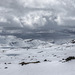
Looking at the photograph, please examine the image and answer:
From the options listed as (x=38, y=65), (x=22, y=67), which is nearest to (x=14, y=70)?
(x=22, y=67)

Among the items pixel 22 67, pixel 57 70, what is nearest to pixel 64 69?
pixel 57 70

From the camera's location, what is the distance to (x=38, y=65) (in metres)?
25.6

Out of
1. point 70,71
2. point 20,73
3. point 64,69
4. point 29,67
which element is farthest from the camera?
point 29,67

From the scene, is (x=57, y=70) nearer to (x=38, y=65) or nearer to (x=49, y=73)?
(x=49, y=73)

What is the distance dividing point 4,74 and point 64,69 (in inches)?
291

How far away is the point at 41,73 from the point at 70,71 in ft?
11.1

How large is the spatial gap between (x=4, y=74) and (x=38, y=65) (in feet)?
14.5

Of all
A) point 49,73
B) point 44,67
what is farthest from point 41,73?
point 44,67

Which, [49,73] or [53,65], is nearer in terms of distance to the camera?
[49,73]

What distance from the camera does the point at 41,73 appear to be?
22.0m

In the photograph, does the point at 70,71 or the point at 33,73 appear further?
the point at 33,73

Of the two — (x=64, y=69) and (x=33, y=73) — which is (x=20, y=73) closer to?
(x=33, y=73)

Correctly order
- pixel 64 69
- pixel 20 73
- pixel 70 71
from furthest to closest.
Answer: pixel 20 73
pixel 64 69
pixel 70 71

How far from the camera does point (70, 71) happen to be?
20359 mm
